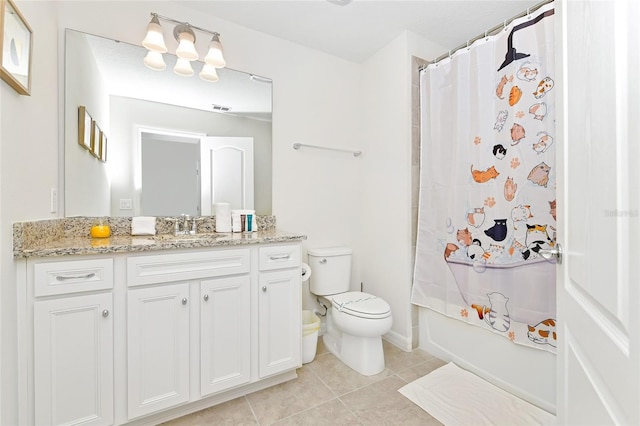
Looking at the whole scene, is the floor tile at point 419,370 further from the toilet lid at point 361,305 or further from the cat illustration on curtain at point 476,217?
the cat illustration on curtain at point 476,217

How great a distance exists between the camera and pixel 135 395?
1352 millimetres

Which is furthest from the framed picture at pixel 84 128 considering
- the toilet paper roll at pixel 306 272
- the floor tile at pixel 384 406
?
the floor tile at pixel 384 406

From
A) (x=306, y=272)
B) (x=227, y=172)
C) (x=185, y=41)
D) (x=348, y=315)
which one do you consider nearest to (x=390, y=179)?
(x=306, y=272)

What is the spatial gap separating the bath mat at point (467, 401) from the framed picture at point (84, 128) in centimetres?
231

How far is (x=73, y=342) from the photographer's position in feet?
4.02

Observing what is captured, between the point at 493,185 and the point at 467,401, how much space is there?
122 cm

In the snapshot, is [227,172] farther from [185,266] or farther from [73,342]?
[73,342]

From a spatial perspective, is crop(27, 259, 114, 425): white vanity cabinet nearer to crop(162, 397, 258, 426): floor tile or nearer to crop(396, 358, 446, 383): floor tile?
crop(162, 397, 258, 426): floor tile

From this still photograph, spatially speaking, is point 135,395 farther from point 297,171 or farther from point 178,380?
point 297,171

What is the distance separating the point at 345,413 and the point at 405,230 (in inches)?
49.2

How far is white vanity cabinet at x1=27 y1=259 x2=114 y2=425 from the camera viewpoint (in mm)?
1174

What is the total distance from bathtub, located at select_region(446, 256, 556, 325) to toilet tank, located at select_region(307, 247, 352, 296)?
Result: 0.85 metres

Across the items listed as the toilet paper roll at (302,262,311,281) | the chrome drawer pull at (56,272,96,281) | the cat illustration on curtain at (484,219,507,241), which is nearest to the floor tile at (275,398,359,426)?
the toilet paper roll at (302,262,311,281)

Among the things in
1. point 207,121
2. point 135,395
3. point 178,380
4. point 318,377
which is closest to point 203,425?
point 178,380
